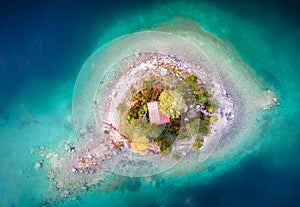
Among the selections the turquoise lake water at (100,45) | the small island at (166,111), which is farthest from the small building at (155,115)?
the turquoise lake water at (100,45)

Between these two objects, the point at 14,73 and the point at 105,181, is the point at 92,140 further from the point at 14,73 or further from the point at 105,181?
the point at 14,73

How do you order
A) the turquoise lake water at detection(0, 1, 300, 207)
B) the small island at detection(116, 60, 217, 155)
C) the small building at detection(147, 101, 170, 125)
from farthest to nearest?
the turquoise lake water at detection(0, 1, 300, 207)
the small island at detection(116, 60, 217, 155)
the small building at detection(147, 101, 170, 125)

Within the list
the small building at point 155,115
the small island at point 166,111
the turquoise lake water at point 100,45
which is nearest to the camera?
the small building at point 155,115

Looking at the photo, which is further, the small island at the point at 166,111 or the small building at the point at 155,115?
the small island at the point at 166,111

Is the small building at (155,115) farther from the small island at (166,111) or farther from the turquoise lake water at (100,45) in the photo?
→ the turquoise lake water at (100,45)

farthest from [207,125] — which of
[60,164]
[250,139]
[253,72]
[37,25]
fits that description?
[37,25]

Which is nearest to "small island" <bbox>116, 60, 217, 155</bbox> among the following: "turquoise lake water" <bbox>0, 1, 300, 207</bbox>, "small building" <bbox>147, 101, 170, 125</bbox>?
"small building" <bbox>147, 101, 170, 125</bbox>

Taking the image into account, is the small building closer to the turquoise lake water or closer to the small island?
the small island

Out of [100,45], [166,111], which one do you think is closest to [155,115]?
[166,111]
